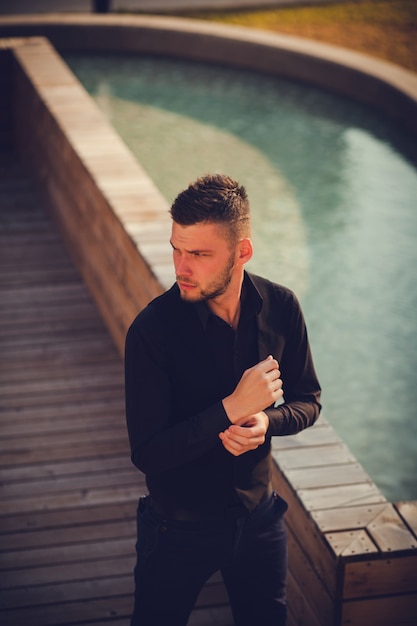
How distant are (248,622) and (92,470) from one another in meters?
2.07

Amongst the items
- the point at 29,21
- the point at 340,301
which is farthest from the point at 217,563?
the point at 29,21

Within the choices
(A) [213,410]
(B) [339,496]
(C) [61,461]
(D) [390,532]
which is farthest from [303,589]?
(C) [61,461]

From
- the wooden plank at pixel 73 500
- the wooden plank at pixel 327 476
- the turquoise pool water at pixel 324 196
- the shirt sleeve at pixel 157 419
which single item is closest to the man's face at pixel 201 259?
the shirt sleeve at pixel 157 419

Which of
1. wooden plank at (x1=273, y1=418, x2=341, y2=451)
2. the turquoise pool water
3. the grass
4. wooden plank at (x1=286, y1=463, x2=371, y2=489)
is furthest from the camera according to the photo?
the grass

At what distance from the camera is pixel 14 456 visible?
476cm

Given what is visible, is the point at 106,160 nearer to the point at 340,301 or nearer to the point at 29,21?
the point at 340,301

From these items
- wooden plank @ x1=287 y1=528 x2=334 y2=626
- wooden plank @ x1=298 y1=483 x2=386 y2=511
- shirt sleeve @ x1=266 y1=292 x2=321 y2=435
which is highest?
shirt sleeve @ x1=266 y1=292 x2=321 y2=435

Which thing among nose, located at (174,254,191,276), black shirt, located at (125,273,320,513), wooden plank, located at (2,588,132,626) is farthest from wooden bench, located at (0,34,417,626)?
nose, located at (174,254,191,276)

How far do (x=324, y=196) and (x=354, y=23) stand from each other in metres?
6.62

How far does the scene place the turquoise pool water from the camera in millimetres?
6641

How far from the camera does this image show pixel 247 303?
2650 millimetres

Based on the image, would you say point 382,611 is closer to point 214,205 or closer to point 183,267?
point 183,267

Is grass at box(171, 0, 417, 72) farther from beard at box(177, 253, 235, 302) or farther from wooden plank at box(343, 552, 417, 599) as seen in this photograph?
beard at box(177, 253, 235, 302)

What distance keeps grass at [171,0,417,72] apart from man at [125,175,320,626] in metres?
11.3
